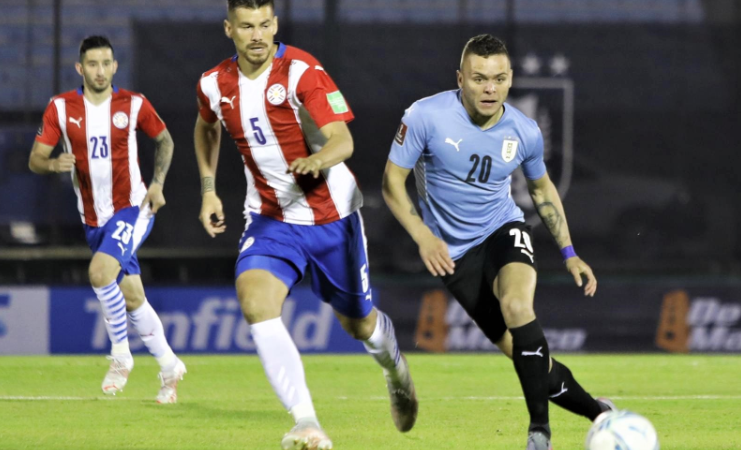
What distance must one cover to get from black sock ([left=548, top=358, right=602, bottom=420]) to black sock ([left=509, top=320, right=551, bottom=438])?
15cm

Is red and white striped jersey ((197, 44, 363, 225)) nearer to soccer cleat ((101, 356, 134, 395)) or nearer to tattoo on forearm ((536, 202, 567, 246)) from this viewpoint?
tattoo on forearm ((536, 202, 567, 246))

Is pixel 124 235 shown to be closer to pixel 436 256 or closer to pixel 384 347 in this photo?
pixel 384 347

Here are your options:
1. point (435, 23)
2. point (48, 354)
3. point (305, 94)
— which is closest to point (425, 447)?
point (305, 94)

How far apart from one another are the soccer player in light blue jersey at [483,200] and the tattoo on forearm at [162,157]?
232cm

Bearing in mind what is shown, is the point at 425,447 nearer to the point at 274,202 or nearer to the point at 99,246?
the point at 274,202

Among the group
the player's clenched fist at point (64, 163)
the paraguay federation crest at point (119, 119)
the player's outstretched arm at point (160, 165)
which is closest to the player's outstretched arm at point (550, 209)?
the player's outstretched arm at point (160, 165)

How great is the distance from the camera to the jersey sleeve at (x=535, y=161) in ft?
17.4

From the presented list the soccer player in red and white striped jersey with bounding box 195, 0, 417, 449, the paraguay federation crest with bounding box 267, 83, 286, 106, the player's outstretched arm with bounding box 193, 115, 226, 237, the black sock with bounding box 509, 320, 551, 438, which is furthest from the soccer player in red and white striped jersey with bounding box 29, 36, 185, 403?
the black sock with bounding box 509, 320, 551, 438

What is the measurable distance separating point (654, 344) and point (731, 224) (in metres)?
1.64

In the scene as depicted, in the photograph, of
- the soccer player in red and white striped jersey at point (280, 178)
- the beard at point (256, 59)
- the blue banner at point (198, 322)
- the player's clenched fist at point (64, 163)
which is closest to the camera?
the soccer player in red and white striped jersey at point (280, 178)

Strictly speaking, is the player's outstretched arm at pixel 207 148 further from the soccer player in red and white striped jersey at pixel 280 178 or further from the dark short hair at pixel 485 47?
the dark short hair at pixel 485 47

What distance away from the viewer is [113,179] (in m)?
7.48

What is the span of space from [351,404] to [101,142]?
2.28m

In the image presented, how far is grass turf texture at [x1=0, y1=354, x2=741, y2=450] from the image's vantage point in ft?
18.8
